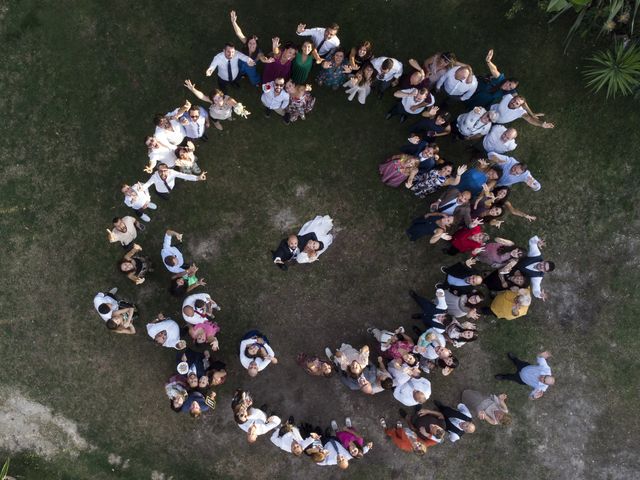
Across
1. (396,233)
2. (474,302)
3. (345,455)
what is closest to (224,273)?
(396,233)

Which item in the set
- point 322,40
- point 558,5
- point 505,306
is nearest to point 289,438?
point 505,306

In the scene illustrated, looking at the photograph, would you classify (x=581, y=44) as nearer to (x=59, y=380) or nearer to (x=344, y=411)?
(x=344, y=411)

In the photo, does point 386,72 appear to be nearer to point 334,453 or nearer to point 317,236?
point 317,236

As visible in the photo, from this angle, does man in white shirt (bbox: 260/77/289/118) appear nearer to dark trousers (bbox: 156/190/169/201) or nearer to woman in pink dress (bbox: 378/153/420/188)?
woman in pink dress (bbox: 378/153/420/188)

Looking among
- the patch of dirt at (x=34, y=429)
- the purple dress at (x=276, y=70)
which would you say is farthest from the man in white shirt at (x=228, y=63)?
the patch of dirt at (x=34, y=429)

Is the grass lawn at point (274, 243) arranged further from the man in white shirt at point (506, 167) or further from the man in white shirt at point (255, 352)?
the man in white shirt at point (506, 167)

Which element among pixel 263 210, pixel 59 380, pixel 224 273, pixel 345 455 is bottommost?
pixel 59 380
